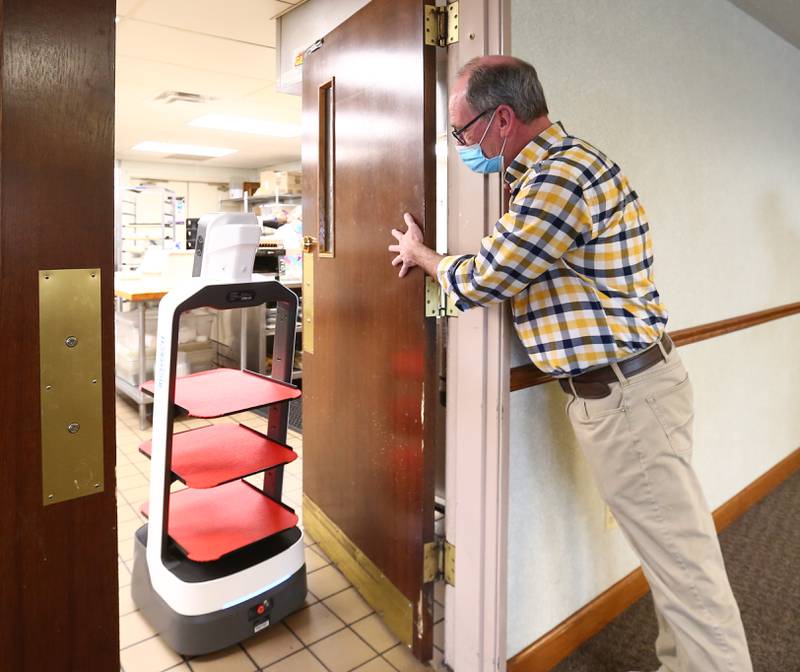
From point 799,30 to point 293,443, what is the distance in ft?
10.9

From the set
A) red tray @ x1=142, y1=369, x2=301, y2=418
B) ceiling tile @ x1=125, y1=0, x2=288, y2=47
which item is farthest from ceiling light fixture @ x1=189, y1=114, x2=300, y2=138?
red tray @ x1=142, y1=369, x2=301, y2=418

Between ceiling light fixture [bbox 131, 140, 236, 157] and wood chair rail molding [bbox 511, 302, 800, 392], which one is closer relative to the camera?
wood chair rail molding [bbox 511, 302, 800, 392]

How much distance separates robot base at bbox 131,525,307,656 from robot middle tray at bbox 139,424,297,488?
A: 1.02 feet

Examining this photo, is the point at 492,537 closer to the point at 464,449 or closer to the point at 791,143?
the point at 464,449

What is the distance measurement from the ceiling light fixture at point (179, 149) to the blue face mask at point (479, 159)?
729 cm

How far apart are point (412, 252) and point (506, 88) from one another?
0.47m

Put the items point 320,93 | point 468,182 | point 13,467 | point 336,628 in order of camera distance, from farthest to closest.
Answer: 1. point 320,93
2. point 336,628
3. point 468,182
4. point 13,467

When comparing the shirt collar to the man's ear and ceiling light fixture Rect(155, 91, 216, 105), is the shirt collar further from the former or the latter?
ceiling light fixture Rect(155, 91, 216, 105)

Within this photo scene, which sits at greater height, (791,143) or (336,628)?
(791,143)

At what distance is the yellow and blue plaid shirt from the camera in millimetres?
1263

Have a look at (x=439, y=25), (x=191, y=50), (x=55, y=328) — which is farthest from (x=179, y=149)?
(x=55, y=328)

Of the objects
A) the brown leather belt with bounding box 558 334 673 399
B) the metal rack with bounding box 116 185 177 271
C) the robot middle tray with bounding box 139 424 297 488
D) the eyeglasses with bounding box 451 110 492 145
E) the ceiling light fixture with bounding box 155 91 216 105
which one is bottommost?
the robot middle tray with bounding box 139 424 297 488

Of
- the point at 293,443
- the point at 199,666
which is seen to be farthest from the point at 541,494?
the point at 293,443

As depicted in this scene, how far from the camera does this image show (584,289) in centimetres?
135
